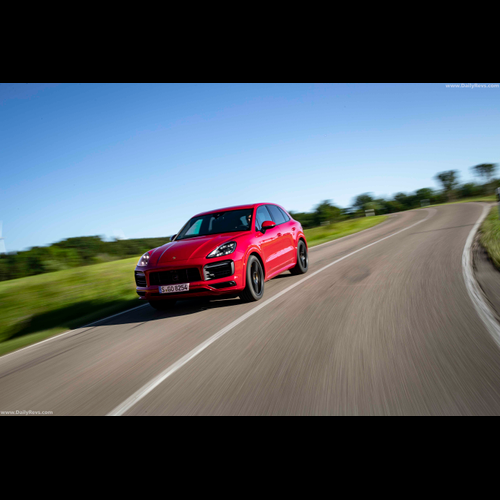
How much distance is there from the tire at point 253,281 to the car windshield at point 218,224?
811 mm

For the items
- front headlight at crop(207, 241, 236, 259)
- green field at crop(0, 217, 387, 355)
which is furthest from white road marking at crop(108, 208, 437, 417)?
green field at crop(0, 217, 387, 355)

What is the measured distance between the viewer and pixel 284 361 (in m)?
3.96

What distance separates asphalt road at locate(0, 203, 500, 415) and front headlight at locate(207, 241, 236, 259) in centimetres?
95

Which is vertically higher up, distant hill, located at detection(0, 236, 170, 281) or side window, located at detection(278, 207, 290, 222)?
side window, located at detection(278, 207, 290, 222)

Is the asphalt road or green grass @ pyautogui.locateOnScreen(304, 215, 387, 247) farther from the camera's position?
green grass @ pyautogui.locateOnScreen(304, 215, 387, 247)

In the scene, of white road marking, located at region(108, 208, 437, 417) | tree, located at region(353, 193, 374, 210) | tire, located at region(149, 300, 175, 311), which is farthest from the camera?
tree, located at region(353, 193, 374, 210)

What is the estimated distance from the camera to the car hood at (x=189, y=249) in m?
6.76

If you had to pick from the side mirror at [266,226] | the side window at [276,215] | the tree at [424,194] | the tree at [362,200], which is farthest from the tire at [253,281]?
the tree at [424,194]

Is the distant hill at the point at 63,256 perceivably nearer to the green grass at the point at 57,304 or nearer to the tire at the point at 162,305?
the green grass at the point at 57,304

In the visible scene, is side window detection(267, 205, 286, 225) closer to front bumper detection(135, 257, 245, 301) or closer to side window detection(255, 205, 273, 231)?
side window detection(255, 205, 273, 231)

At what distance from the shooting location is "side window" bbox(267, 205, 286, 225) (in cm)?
910
